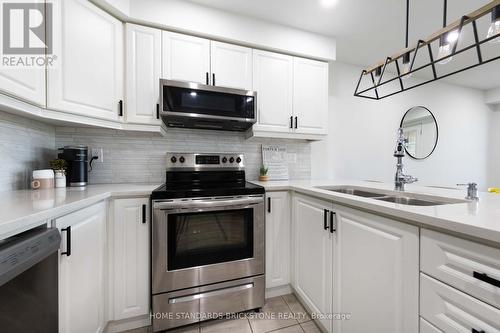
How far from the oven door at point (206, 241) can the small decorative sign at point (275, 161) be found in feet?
2.54

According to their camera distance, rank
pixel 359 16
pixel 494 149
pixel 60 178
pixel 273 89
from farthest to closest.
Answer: pixel 494 149 < pixel 273 89 < pixel 359 16 < pixel 60 178

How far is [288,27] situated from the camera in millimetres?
2021

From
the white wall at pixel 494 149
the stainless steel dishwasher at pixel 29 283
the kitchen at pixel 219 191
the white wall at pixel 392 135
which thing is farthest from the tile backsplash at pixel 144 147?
the white wall at pixel 494 149

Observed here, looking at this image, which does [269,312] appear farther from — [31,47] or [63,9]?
[63,9]

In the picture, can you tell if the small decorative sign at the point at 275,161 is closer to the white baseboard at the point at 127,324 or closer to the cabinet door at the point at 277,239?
the cabinet door at the point at 277,239

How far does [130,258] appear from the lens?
1.37 meters

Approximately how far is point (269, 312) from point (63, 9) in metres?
2.53

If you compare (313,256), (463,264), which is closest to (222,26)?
(313,256)

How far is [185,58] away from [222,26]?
0.45 m

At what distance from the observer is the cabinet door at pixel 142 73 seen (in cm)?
163

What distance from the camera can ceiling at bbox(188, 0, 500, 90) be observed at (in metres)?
1.72

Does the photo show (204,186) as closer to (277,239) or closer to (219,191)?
(219,191)

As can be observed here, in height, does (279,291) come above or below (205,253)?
below

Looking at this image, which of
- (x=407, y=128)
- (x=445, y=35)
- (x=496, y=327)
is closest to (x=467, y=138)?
(x=407, y=128)
